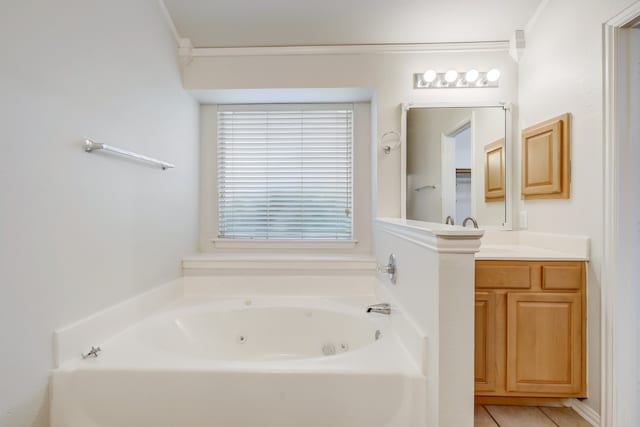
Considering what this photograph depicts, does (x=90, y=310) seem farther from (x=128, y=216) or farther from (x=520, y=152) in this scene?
(x=520, y=152)

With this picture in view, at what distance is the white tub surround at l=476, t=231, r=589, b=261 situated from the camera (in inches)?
73.0

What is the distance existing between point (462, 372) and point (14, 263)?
5.13 feet

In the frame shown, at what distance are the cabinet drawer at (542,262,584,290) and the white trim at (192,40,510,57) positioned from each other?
5.19 feet

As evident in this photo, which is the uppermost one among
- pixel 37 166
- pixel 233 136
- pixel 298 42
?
pixel 298 42

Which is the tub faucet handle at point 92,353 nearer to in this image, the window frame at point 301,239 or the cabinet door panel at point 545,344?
the window frame at point 301,239

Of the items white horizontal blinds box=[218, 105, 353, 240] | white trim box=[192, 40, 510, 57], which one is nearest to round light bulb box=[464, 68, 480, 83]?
white trim box=[192, 40, 510, 57]

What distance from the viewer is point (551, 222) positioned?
212cm

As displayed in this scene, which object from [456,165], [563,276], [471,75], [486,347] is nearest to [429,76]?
[471,75]

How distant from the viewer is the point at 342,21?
230 cm

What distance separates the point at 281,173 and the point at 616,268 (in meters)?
2.24

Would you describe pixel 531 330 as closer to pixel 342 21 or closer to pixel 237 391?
pixel 237 391

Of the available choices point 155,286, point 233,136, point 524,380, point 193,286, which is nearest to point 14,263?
point 155,286

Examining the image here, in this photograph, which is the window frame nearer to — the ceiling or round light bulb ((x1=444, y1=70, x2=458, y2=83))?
the ceiling

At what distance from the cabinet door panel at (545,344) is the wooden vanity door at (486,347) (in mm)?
79
